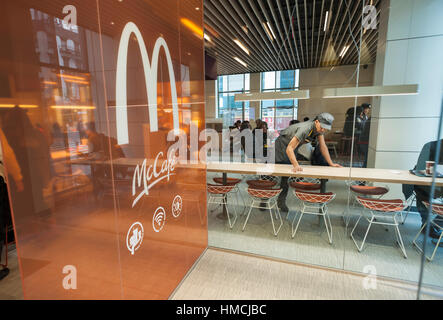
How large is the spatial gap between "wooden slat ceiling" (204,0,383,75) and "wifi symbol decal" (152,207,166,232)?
9.35 ft

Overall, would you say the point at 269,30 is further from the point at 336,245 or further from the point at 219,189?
the point at 336,245

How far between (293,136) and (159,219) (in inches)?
103

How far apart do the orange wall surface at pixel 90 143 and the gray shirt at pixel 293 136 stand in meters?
2.11

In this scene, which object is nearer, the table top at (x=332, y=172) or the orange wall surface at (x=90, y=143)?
the orange wall surface at (x=90, y=143)

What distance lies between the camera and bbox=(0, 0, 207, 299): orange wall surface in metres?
1.07

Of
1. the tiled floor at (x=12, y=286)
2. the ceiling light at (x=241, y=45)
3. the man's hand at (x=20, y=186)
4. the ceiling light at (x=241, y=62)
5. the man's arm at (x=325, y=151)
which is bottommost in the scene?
the tiled floor at (x=12, y=286)

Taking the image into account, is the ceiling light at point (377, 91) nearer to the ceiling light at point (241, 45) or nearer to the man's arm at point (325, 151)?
the man's arm at point (325, 151)

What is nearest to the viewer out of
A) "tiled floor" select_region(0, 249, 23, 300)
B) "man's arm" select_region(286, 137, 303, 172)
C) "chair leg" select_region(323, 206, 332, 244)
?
"tiled floor" select_region(0, 249, 23, 300)

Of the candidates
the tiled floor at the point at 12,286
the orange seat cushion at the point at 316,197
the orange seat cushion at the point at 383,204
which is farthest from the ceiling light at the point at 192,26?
the tiled floor at the point at 12,286

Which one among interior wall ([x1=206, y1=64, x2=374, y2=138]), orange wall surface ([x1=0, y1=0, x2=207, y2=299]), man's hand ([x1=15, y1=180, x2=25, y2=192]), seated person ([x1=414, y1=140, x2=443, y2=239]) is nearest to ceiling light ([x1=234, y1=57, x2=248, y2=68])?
interior wall ([x1=206, y1=64, x2=374, y2=138])

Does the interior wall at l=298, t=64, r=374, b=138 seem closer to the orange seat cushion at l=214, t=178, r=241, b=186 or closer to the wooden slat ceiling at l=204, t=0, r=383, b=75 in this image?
the wooden slat ceiling at l=204, t=0, r=383, b=75

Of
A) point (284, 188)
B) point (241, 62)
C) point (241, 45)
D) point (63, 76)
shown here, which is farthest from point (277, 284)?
point (241, 62)

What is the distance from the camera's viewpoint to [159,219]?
2.10m

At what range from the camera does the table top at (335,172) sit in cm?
279
